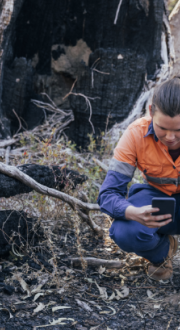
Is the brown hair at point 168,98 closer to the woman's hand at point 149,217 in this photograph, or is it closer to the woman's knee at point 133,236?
the woman's hand at point 149,217

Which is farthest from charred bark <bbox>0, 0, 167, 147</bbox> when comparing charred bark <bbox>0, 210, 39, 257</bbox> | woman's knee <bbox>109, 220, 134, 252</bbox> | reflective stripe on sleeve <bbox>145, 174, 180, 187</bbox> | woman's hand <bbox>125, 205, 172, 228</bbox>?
woman's hand <bbox>125, 205, 172, 228</bbox>

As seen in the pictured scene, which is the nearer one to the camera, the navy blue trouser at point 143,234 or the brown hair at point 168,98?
the brown hair at point 168,98

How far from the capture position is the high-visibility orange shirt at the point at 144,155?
7.37 ft

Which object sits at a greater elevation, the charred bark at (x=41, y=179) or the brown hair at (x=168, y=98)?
the brown hair at (x=168, y=98)

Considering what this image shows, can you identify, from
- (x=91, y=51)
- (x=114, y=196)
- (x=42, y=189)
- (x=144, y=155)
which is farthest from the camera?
(x=91, y=51)

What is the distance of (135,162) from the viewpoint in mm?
2355

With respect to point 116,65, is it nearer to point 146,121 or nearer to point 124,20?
point 124,20

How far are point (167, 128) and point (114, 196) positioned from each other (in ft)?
1.81

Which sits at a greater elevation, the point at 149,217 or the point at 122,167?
the point at 122,167

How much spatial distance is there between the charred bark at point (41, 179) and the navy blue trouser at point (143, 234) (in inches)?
25.0

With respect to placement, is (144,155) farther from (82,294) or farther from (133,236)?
(82,294)

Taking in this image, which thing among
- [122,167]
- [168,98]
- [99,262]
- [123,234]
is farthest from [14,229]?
[168,98]

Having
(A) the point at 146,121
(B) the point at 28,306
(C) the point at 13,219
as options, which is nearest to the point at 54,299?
(B) the point at 28,306

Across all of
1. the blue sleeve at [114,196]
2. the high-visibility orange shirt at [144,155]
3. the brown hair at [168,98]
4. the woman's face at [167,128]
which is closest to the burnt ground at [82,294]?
the blue sleeve at [114,196]
